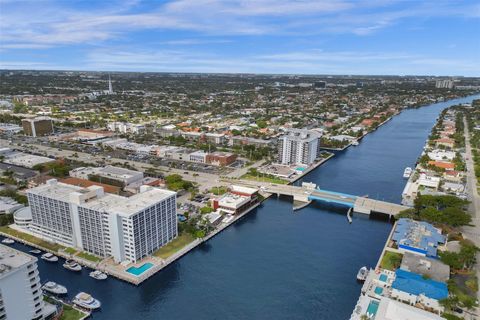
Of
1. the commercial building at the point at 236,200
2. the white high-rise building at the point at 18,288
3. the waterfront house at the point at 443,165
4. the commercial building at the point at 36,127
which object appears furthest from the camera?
the commercial building at the point at 36,127

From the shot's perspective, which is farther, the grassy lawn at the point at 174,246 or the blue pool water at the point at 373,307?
the grassy lawn at the point at 174,246

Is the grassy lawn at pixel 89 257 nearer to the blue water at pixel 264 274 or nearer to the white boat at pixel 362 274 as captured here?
the blue water at pixel 264 274

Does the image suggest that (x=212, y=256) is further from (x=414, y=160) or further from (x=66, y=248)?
(x=414, y=160)

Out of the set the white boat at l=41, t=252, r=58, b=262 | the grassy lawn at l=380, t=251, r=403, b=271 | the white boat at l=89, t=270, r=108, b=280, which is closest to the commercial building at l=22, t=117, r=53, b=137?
the white boat at l=41, t=252, r=58, b=262

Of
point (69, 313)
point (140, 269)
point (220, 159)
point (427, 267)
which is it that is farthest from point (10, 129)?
point (427, 267)

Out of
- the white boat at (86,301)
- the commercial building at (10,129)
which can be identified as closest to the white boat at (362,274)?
the white boat at (86,301)

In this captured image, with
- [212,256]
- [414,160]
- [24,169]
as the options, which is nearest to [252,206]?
[212,256]

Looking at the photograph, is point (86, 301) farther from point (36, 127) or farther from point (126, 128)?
point (36, 127)
